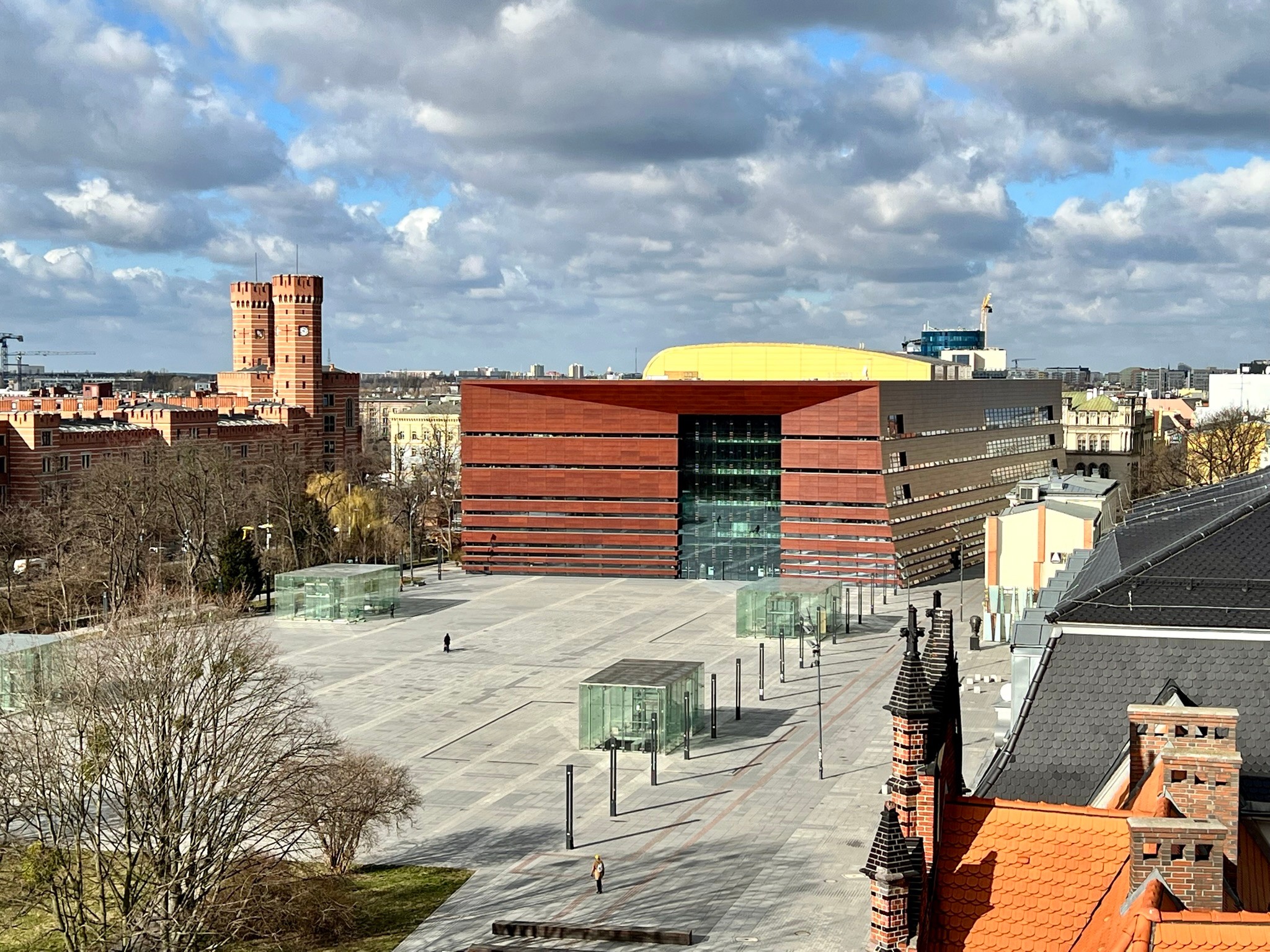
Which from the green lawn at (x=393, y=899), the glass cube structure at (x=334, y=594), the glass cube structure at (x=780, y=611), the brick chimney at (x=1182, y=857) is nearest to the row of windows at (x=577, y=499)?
the glass cube structure at (x=334, y=594)

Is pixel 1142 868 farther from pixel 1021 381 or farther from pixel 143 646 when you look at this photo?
pixel 1021 381

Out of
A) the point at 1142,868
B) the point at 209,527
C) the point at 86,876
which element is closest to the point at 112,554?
the point at 209,527

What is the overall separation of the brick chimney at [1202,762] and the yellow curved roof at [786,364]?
94301mm

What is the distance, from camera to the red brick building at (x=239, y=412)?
103750mm

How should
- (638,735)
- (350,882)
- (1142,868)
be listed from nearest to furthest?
(1142,868)
(350,882)
(638,735)

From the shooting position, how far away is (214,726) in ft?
107

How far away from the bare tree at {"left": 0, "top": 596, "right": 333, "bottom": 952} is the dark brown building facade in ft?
208

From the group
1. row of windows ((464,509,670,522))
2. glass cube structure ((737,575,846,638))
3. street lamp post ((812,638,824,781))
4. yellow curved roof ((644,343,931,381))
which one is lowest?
street lamp post ((812,638,824,781))

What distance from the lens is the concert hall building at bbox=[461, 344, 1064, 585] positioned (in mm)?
94188

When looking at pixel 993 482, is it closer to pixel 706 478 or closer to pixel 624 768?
pixel 706 478

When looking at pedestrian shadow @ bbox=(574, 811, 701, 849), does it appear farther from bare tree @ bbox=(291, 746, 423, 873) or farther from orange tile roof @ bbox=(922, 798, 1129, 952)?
orange tile roof @ bbox=(922, 798, 1129, 952)

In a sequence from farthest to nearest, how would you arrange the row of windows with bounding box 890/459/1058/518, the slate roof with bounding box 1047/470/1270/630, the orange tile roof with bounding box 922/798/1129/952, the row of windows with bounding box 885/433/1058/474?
the row of windows with bounding box 890/459/1058/518, the row of windows with bounding box 885/433/1058/474, the slate roof with bounding box 1047/470/1270/630, the orange tile roof with bounding box 922/798/1129/952

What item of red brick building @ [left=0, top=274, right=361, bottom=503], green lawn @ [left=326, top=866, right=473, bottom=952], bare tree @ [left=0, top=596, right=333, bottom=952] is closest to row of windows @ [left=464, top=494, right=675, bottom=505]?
red brick building @ [left=0, top=274, right=361, bottom=503]

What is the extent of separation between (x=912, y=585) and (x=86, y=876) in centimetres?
6970
